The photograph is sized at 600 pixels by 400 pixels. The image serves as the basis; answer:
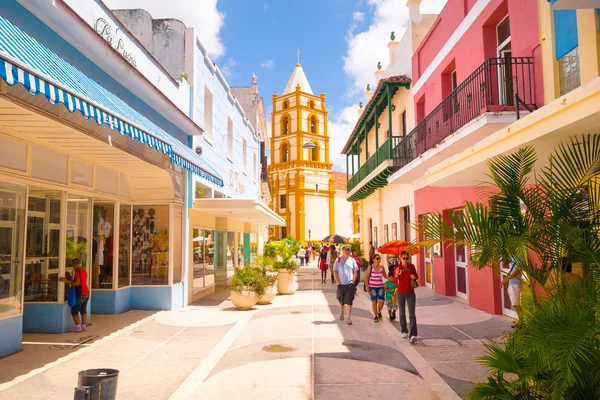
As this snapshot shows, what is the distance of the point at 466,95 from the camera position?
11766mm

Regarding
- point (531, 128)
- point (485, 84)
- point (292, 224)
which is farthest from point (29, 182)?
point (292, 224)

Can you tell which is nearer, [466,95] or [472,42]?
[466,95]

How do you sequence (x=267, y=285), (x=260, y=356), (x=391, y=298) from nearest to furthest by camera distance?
1. (x=260, y=356)
2. (x=391, y=298)
3. (x=267, y=285)

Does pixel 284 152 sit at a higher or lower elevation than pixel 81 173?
higher

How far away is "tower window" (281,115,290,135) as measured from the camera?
183 feet

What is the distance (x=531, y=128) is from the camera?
5.21m

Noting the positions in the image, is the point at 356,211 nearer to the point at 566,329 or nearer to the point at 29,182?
the point at 29,182

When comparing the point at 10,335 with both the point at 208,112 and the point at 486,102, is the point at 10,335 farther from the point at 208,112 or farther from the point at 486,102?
the point at 208,112

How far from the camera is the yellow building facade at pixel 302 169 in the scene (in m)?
53.9

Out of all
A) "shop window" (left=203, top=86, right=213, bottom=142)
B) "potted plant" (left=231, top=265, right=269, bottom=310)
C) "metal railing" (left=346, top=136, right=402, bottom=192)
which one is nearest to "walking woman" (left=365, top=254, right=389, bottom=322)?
"potted plant" (left=231, top=265, right=269, bottom=310)

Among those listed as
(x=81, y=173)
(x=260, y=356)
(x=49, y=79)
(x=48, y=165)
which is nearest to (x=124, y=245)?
(x=81, y=173)

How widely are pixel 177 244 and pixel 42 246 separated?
4.10m

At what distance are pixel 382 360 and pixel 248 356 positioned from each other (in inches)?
→ 81.9

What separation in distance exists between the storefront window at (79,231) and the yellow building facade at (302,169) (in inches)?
1682
